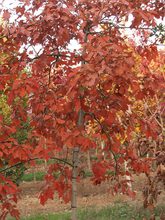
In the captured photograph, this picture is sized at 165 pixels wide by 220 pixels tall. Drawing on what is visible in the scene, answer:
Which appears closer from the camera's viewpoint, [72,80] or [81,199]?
[72,80]

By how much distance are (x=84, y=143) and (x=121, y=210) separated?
6542 millimetres

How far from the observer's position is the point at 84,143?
299 cm

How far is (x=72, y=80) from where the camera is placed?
2.79 m

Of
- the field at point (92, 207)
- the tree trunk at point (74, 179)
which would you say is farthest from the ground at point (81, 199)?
the tree trunk at point (74, 179)

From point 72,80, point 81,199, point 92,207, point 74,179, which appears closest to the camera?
point 72,80

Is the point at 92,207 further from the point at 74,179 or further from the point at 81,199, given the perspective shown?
the point at 74,179

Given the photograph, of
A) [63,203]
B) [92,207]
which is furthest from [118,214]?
[63,203]

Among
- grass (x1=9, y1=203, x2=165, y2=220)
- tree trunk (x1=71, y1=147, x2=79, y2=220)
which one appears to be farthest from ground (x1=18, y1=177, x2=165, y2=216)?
tree trunk (x1=71, y1=147, x2=79, y2=220)

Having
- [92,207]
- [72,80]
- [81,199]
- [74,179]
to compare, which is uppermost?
[72,80]

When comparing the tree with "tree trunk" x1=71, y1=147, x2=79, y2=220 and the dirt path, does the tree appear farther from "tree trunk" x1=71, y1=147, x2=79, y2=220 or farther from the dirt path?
the dirt path

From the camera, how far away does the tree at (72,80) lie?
2.88 meters

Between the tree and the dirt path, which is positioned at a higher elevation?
the tree

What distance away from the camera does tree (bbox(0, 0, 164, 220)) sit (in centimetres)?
288

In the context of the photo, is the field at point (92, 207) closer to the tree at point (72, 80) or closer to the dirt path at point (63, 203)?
the dirt path at point (63, 203)
